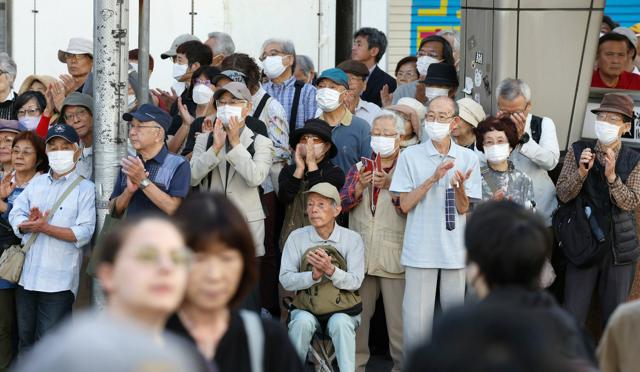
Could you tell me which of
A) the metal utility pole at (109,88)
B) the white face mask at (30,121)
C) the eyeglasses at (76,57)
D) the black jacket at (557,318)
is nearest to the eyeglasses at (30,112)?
the white face mask at (30,121)

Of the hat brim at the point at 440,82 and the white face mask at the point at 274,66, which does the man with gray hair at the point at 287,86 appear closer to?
the white face mask at the point at 274,66

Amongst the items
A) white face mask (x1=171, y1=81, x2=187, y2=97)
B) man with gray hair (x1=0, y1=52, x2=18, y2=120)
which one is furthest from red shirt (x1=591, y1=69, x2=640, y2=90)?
man with gray hair (x1=0, y1=52, x2=18, y2=120)

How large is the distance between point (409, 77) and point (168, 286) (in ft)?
27.2

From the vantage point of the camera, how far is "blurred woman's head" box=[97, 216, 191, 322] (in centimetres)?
281

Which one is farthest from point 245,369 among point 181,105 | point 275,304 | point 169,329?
point 181,105

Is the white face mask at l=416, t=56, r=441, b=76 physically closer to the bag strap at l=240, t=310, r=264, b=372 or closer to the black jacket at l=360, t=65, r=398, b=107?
the black jacket at l=360, t=65, r=398, b=107

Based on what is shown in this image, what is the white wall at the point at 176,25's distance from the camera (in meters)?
14.4

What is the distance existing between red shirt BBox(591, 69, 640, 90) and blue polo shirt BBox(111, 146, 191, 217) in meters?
3.96

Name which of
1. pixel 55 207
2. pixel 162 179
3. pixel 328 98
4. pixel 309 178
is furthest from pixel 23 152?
pixel 328 98

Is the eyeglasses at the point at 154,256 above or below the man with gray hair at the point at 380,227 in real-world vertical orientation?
above

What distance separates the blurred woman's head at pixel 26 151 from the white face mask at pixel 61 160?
0.28m

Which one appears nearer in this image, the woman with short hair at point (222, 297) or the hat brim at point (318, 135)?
the woman with short hair at point (222, 297)

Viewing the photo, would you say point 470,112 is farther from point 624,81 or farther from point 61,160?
point 61,160

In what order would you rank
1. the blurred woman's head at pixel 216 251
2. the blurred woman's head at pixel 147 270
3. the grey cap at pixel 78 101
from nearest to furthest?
the blurred woman's head at pixel 147 270 < the blurred woman's head at pixel 216 251 < the grey cap at pixel 78 101
